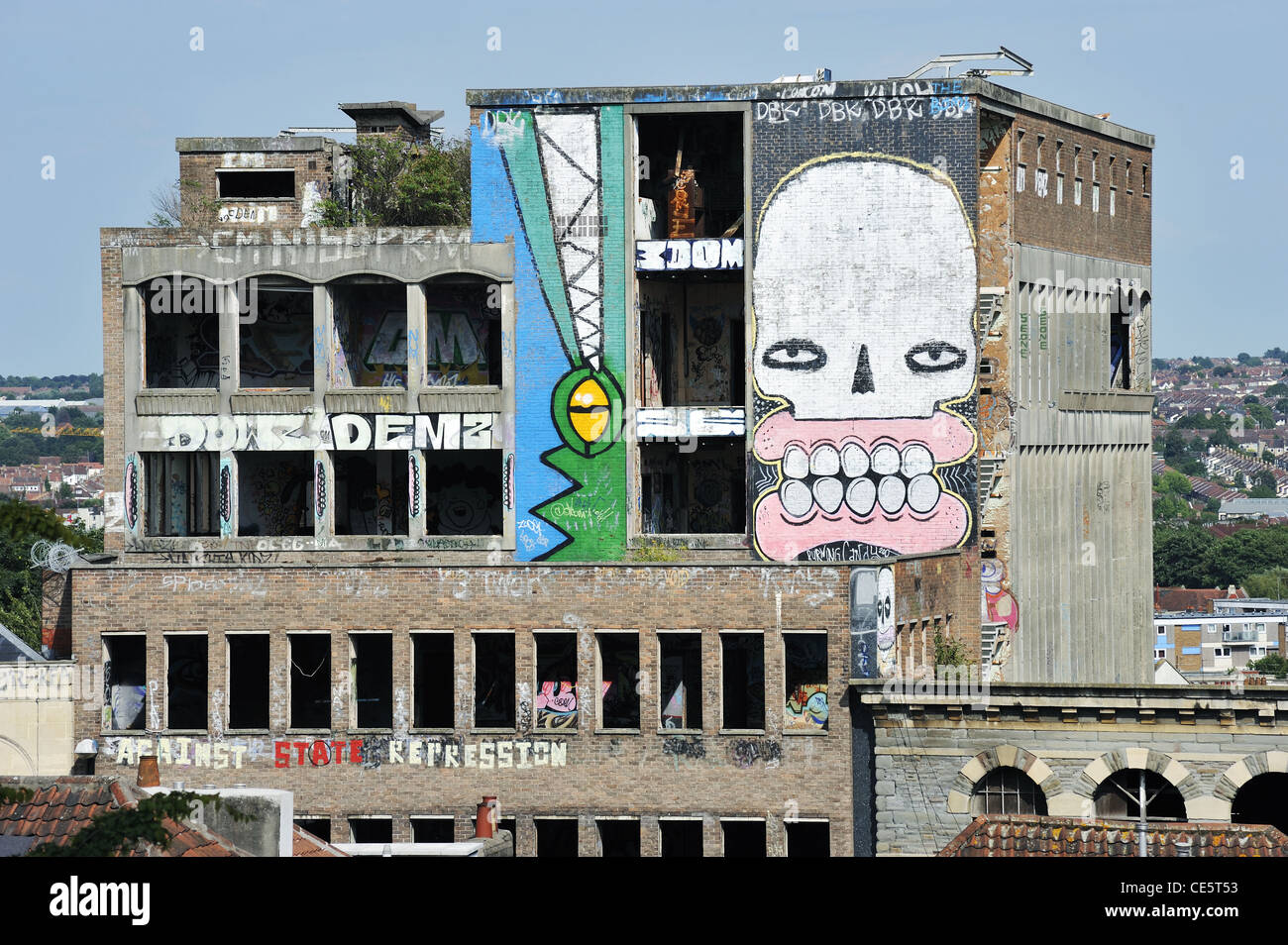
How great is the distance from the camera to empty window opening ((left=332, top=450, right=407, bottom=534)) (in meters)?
51.2

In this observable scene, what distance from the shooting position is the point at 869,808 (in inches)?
1449

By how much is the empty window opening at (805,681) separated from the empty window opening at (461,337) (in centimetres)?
1481

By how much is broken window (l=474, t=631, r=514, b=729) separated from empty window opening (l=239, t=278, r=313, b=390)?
14025 mm

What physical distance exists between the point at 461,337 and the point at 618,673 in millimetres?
14131

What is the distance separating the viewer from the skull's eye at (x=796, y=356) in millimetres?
47875

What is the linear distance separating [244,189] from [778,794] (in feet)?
82.1

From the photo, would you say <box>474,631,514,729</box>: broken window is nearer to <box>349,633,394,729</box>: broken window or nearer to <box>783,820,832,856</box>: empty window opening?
<box>349,633,394,729</box>: broken window

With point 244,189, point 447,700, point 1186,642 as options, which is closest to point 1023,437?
point 447,700

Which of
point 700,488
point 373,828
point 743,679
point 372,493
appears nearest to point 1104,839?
point 743,679

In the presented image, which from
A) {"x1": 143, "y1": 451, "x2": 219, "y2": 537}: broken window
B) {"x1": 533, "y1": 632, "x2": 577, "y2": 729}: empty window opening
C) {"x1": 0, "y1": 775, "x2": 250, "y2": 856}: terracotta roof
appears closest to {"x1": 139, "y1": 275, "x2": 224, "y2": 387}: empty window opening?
{"x1": 143, "y1": 451, "x2": 219, "y2": 537}: broken window

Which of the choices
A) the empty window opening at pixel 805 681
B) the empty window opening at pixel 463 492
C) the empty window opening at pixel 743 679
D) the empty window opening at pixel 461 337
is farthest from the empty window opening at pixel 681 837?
the empty window opening at pixel 461 337

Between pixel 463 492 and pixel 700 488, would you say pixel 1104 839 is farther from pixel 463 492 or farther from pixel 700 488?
pixel 463 492

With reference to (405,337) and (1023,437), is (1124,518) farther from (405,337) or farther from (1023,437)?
(405,337)

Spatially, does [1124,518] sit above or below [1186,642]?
above
